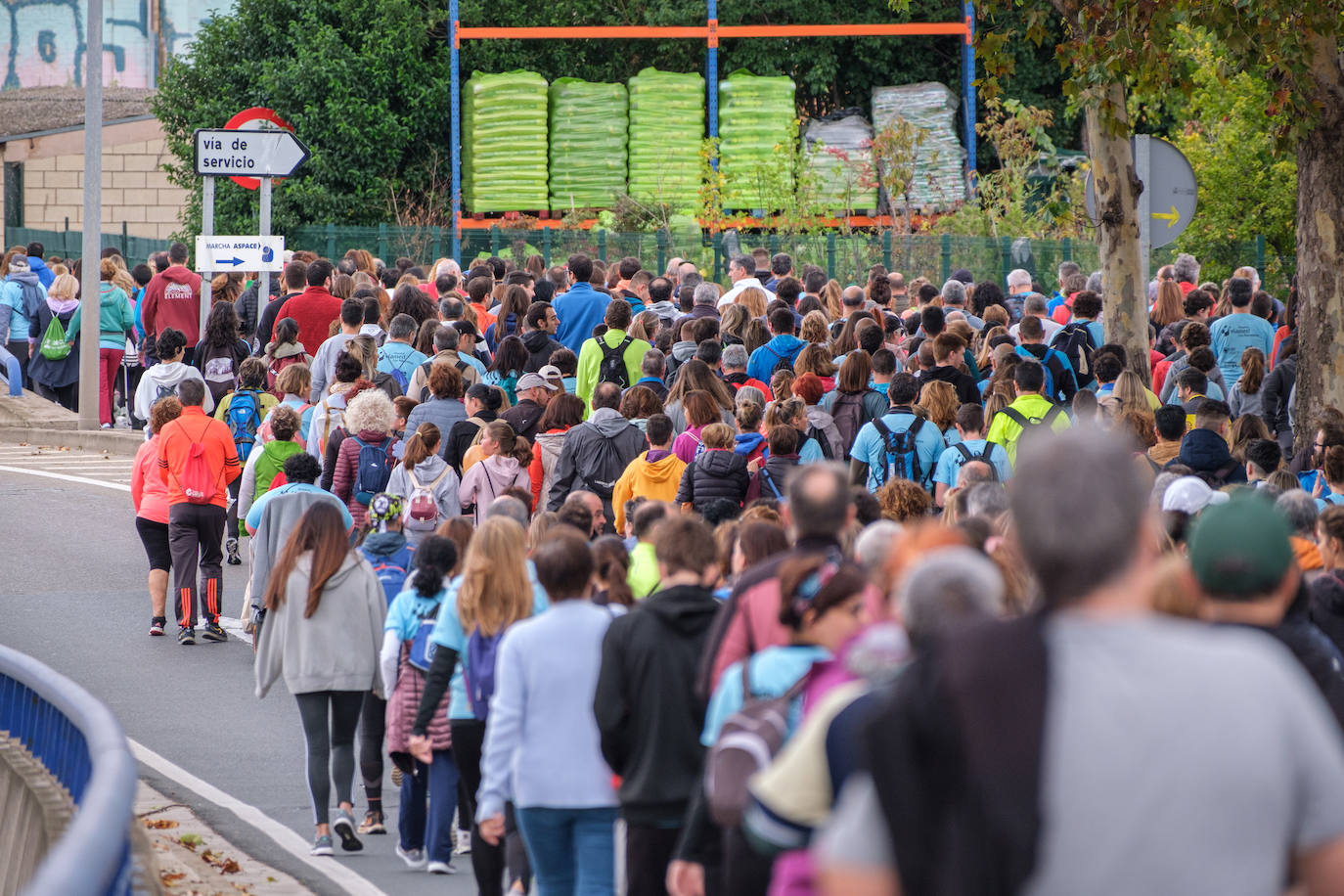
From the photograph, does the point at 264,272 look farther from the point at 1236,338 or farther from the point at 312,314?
the point at 1236,338

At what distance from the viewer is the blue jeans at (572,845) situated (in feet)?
18.8

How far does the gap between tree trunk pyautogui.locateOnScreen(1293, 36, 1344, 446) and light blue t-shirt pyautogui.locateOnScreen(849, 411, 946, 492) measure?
325cm

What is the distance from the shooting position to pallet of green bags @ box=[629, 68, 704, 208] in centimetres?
2972

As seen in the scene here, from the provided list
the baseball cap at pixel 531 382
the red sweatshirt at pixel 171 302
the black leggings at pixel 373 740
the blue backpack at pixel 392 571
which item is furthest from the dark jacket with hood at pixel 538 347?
the red sweatshirt at pixel 171 302

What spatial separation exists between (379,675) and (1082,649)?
234 inches

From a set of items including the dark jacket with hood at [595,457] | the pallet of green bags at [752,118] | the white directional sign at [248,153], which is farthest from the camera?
the pallet of green bags at [752,118]

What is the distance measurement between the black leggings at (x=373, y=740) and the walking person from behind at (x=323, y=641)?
17 cm

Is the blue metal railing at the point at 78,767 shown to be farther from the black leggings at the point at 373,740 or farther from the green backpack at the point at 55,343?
the green backpack at the point at 55,343

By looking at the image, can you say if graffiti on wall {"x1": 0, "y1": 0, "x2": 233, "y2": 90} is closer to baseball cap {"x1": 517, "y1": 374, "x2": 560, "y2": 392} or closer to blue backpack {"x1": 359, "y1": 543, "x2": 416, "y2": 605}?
baseball cap {"x1": 517, "y1": 374, "x2": 560, "y2": 392}

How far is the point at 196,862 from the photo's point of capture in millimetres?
7672

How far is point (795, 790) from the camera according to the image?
3.56 m

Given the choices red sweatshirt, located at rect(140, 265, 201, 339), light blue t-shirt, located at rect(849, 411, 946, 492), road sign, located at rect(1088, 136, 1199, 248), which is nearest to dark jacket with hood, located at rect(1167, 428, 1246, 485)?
light blue t-shirt, located at rect(849, 411, 946, 492)

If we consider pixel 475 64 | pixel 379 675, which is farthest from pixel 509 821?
pixel 475 64

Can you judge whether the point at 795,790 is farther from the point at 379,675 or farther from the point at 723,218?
the point at 723,218
